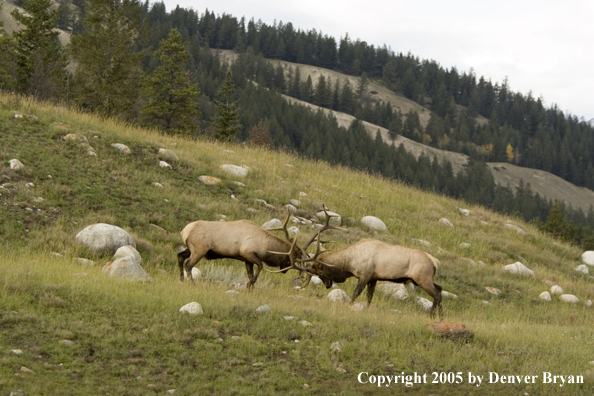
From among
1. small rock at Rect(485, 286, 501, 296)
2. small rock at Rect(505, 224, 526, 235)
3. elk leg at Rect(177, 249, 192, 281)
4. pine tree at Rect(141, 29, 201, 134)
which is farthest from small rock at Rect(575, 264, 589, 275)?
pine tree at Rect(141, 29, 201, 134)

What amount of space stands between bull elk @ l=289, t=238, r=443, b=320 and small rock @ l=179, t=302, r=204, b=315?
118 inches

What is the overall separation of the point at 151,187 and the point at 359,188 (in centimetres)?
850

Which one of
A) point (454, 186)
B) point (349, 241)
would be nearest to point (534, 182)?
point (454, 186)

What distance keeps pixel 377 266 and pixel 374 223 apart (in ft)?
24.8

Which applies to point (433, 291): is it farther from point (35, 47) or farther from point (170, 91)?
point (35, 47)

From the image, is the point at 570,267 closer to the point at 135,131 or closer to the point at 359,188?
the point at 359,188

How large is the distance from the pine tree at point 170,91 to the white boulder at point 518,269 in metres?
24.4

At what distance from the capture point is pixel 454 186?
145 m

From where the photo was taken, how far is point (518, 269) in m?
17.6

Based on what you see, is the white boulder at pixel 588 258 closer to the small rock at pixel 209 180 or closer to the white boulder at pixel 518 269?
the white boulder at pixel 518 269

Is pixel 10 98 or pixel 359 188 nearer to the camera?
pixel 10 98

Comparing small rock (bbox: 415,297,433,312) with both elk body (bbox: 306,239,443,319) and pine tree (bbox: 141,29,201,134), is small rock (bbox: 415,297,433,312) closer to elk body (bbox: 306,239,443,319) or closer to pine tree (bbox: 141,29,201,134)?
elk body (bbox: 306,239,443,319)

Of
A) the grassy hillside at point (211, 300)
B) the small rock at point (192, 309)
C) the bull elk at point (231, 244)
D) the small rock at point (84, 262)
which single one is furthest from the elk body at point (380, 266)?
the small rock at point (84, 262)

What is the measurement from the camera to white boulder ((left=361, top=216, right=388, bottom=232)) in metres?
18.8
